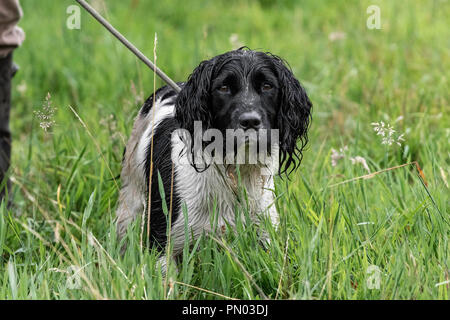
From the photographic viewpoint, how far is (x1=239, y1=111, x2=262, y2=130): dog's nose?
2.93m

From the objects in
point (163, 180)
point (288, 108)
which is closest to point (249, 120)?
point (288, 108)

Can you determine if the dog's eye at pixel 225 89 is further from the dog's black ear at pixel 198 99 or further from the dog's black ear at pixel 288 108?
the dog's black ear at pixel 288 108

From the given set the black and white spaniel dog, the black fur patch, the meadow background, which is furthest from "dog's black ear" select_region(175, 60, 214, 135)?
the meadow background

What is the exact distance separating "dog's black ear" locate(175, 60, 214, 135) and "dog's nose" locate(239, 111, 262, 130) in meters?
0.27

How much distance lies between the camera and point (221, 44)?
6.98 metres

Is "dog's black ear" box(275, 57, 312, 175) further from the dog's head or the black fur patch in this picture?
the black fur patch

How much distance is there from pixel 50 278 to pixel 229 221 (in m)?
0.82

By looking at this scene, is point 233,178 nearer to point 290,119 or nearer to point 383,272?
point 290,119

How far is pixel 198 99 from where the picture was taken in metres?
3.16

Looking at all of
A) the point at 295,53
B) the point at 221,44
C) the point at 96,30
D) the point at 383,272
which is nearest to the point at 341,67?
the point at 295,53

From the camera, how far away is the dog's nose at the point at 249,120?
2.93m

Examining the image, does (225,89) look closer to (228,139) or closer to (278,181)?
(228,139)

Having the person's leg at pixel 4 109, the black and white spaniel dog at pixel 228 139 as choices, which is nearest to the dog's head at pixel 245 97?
the black and white spaniel dog at pixel 228 139

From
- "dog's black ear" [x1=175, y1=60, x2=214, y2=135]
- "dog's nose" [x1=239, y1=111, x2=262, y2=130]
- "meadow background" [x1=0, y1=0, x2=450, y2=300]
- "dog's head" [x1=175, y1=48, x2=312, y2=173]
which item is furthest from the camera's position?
"dog's black ear" [x1=175, y1=60, x2=214, y2=135]
